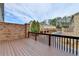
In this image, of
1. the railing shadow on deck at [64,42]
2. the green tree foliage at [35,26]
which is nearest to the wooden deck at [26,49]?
the railing shadow on deck at [64,42]

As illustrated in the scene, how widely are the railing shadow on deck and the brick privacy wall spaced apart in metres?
0.19

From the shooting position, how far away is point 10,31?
10.9ft

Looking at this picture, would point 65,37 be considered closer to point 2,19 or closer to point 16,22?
point 16,22

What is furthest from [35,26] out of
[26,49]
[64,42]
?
[64,42]

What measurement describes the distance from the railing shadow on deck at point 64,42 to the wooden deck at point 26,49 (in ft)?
0.28

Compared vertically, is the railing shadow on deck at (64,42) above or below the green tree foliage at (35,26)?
below

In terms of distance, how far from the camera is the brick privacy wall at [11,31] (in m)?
3.24

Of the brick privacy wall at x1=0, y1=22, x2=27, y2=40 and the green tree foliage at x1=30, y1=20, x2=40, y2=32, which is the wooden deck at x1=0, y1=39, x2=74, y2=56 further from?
the green tree foliage at x1=30, y1=20, x2=40, y2=32

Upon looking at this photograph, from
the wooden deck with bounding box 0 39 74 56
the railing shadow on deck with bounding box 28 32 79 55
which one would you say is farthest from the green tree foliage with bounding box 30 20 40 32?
the wooden deck with bounding box 0 39 74 56

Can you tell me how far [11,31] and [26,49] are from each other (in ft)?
1.53

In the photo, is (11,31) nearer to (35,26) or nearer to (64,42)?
(35,26)

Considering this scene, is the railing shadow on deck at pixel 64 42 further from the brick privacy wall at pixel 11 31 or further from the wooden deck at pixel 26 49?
the brick privacy wall at pixel 11 31

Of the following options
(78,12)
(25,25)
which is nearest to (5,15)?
(25,25)

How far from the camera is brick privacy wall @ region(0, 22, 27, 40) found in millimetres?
3243
